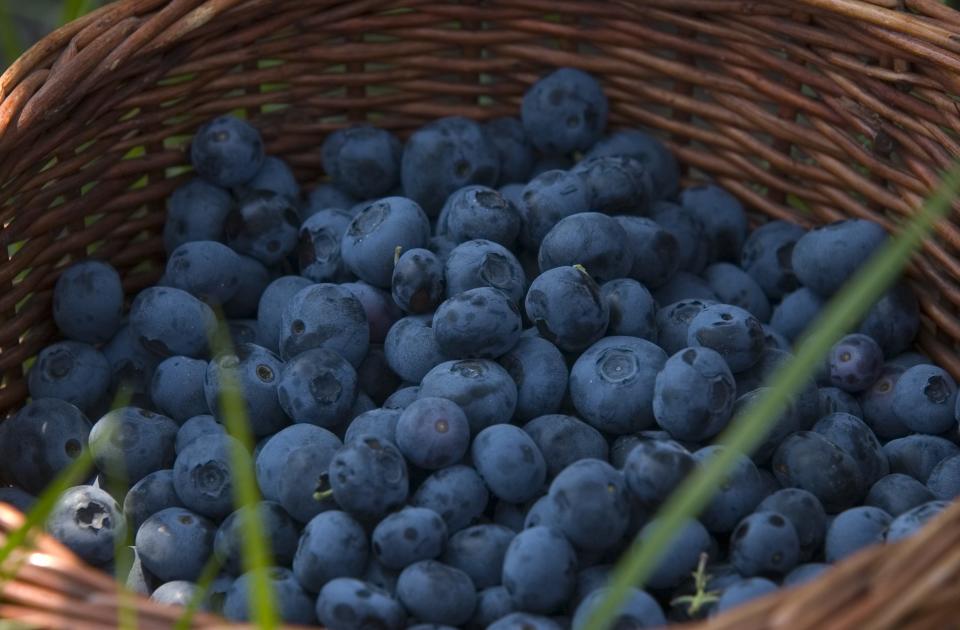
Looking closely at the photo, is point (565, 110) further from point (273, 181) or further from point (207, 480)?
point (207, 480)

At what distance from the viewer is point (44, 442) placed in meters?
1.53

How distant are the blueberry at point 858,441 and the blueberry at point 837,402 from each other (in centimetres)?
7

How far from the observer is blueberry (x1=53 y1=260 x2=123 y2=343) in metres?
1.71

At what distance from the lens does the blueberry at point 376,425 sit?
1.42 meters

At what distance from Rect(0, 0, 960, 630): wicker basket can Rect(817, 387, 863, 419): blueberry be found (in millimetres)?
158

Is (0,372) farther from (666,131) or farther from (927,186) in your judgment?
(927,186)

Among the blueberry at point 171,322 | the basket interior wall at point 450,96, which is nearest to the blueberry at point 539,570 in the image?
the blueberry at point 171,322

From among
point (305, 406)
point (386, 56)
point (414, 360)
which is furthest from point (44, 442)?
point (386, 56)

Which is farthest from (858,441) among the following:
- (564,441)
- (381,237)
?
(381,237)

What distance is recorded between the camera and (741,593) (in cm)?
120

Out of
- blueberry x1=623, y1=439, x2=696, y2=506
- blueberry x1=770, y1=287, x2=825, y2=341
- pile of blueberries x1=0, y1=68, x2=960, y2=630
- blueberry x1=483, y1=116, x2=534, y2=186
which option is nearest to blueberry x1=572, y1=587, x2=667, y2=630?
pile of blueberries x1=0, y1=68, x2=960, y2=630

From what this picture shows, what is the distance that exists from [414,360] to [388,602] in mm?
408

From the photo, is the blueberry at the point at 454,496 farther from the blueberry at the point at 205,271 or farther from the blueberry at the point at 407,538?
the blueberry at the point at 205,271

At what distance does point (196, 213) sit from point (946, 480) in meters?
1.19
